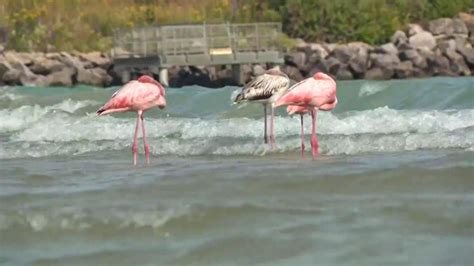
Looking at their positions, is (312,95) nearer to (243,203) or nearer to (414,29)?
(243,203)

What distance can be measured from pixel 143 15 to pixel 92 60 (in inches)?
241

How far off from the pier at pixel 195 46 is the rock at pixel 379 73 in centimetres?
337

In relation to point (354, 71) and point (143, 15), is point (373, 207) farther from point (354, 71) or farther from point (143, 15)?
point (143, 15)

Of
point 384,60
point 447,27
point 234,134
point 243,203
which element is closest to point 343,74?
point 384,60

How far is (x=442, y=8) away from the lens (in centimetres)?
4822

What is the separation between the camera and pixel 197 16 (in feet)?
160

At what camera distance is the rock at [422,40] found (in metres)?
42.7

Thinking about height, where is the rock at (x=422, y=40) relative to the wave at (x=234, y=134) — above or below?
above

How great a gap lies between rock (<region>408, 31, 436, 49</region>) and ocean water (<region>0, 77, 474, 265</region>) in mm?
29460

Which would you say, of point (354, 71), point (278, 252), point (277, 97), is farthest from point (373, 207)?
point (354, 71)

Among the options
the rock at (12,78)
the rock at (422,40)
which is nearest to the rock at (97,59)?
the rock at (12,78)

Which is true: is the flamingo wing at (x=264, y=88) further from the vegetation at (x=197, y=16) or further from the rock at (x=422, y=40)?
the vegetation at (x=197, y=16)

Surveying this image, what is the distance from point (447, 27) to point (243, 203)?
1566 inches

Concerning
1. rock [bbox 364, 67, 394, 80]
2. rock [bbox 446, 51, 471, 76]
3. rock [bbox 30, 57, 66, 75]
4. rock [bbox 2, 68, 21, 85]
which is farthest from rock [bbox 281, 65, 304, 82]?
rock [bbox 2, 68, 21, 85]
